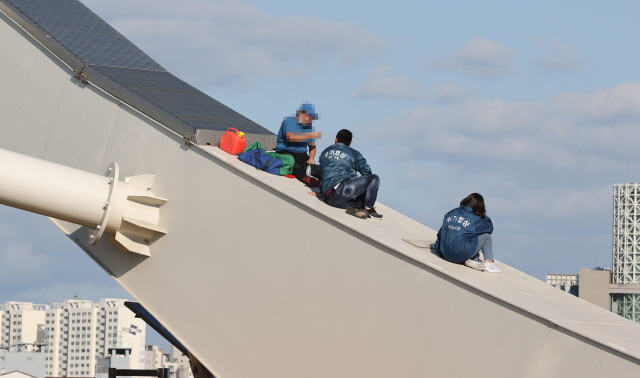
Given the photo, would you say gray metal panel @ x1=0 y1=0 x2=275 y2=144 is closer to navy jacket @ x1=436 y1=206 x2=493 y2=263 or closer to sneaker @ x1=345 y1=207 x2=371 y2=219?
sneaker @ x1=345 y1=207 x2=371 y2=219

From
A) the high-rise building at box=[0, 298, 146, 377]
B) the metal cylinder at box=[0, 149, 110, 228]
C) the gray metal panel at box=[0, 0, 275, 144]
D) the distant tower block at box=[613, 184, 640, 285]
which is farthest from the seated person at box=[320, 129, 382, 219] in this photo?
the high-rise building at box=[0, 298, 146, 377]

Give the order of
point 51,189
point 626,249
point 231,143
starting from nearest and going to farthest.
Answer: point 51,189
point 231,143
point 626,249

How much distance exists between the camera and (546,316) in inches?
305

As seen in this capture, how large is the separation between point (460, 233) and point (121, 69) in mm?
5409

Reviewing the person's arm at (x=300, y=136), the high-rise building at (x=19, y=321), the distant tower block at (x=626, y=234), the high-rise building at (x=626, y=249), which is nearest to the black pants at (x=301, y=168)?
the person's arm at (x=300, y=136)

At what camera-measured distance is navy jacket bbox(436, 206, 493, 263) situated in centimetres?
909

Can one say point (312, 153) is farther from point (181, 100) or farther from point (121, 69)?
point (121, 69)

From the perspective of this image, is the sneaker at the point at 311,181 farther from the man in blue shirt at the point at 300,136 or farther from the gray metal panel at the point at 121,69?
the gray metal panel at the point at 121,69

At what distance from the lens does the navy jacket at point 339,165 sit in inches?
392

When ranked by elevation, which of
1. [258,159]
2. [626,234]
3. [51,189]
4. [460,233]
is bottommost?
[51,189]

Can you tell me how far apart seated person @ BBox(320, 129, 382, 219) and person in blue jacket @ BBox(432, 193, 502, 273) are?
1.01 metres

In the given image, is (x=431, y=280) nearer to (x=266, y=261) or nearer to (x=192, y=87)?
(x=266, y=261)

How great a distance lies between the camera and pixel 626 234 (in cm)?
7944

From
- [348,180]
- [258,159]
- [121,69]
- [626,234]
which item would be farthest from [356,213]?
[626,234]
